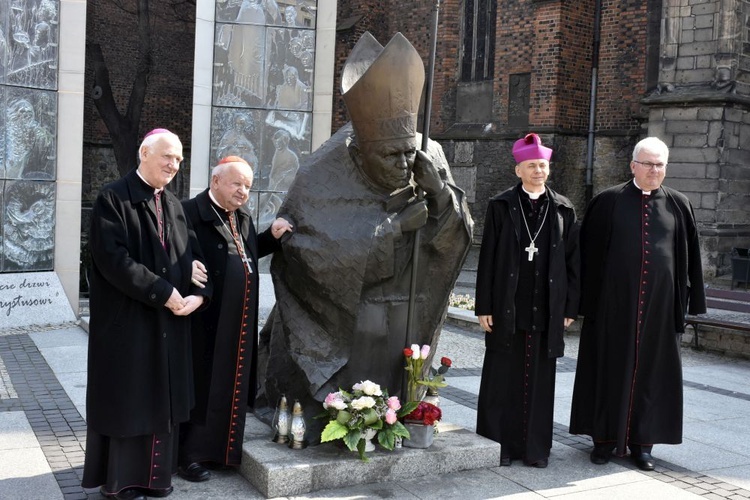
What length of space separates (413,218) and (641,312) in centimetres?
164

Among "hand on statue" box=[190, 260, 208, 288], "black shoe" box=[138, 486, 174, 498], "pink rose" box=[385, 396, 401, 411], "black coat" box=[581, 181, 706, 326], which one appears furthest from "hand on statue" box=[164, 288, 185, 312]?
"black coat" box=[581, 181, 706, 326]

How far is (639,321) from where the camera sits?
17.6ft

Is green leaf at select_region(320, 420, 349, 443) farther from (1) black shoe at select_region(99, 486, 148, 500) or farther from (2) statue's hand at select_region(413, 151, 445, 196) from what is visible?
(2) statue's hand at select_region(413, 151, 445, 196)

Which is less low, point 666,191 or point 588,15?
point 588,15

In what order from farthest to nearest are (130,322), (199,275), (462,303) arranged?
(462,303) → (199,275) → (130,322)

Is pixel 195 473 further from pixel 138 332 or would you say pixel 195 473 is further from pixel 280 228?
pixel 280 228

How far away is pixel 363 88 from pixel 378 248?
2.94 feet

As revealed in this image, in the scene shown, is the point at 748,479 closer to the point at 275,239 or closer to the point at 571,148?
the point at 275,239

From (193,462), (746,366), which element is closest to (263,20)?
(746,366)

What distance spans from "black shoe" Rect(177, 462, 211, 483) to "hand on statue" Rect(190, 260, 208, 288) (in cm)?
102

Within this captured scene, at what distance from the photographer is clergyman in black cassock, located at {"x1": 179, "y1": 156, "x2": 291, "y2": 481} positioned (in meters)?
4.66

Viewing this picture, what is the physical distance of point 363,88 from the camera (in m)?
4.54

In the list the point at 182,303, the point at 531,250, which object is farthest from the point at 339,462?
the point at 531,250

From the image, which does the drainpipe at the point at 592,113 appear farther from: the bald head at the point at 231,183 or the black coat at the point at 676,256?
the bald head at the point at 231,183
